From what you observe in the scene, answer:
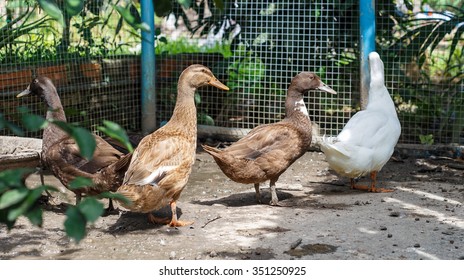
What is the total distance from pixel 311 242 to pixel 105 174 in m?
1.69

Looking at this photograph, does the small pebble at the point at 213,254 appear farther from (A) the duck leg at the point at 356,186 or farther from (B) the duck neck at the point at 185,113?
(A) the duck leg at the point at 356,186

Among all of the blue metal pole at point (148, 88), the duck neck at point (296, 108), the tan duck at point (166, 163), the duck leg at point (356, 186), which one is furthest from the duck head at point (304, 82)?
the blue metal pole at point (148, 88)

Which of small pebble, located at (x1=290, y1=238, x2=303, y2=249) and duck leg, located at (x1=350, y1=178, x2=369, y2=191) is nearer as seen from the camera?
small pebble, located at (x1=290, y1=238, x2=303, y2=249)

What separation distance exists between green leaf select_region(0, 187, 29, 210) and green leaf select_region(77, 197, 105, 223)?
0.17m

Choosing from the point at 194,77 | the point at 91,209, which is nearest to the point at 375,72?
the point at 194,77

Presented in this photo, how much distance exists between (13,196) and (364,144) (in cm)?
480

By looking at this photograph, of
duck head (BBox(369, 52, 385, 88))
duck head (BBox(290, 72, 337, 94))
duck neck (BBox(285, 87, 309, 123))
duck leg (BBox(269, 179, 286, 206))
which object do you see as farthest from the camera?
duck head (BBox(369, 52, 385, 88))

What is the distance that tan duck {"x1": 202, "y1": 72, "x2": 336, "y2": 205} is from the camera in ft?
19.8

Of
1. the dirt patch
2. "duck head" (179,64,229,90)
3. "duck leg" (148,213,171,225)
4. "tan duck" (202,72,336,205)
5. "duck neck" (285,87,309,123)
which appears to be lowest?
the dirt patch

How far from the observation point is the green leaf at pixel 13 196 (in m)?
2.03

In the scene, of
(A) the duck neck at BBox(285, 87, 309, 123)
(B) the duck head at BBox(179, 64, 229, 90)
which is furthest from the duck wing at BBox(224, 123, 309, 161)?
(B) the duck head at BBox(179, 64, 229, 90)

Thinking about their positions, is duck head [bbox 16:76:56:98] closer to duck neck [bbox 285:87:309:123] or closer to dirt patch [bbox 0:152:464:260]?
dirt patch [bbox 0:152:464:260]

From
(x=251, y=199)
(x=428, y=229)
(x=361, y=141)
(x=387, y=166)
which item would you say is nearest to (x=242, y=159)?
(x=251, y=199)

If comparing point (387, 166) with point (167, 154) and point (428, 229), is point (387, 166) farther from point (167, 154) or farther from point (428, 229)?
point (167, 154)
